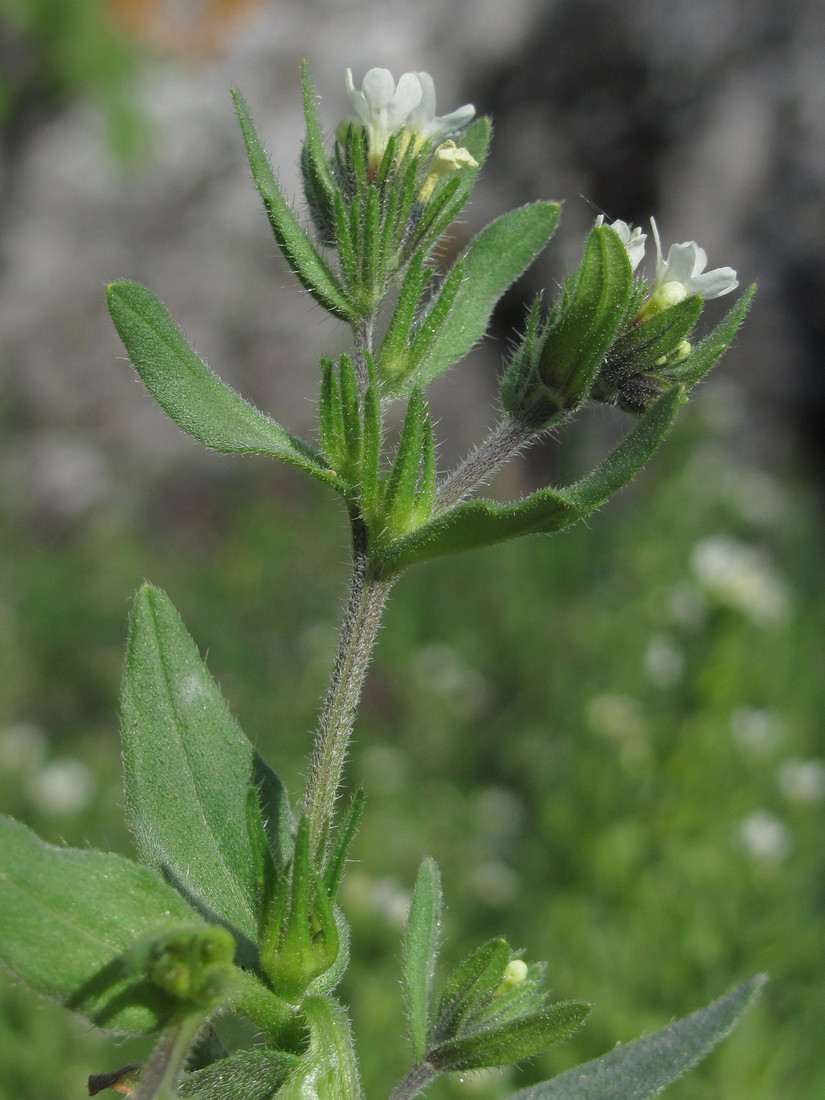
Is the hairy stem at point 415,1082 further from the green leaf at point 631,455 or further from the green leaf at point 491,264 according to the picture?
the green leaf at point 491,264

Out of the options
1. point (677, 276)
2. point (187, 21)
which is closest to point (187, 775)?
point (677, 276)

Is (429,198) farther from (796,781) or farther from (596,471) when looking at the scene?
(796,781)

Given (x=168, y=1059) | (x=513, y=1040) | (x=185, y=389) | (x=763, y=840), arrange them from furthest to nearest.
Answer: (x=763, y=840) < (x=185, y=389) < (x=513, y=1040) < (x=168, y=1059)

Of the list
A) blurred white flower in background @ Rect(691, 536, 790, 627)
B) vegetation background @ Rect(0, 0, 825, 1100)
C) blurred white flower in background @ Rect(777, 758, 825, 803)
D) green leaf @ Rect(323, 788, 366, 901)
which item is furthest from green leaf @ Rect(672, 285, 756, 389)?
blurred white flower in background @ Rect(777, 758, 825, 803)

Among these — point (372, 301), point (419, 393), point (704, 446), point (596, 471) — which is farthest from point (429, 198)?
point (704, 446)

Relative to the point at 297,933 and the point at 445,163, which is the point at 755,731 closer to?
the point at 445,163

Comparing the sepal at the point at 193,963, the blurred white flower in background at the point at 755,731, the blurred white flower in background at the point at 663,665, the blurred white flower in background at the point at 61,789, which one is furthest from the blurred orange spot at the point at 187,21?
the sepal at the point at 193,963
